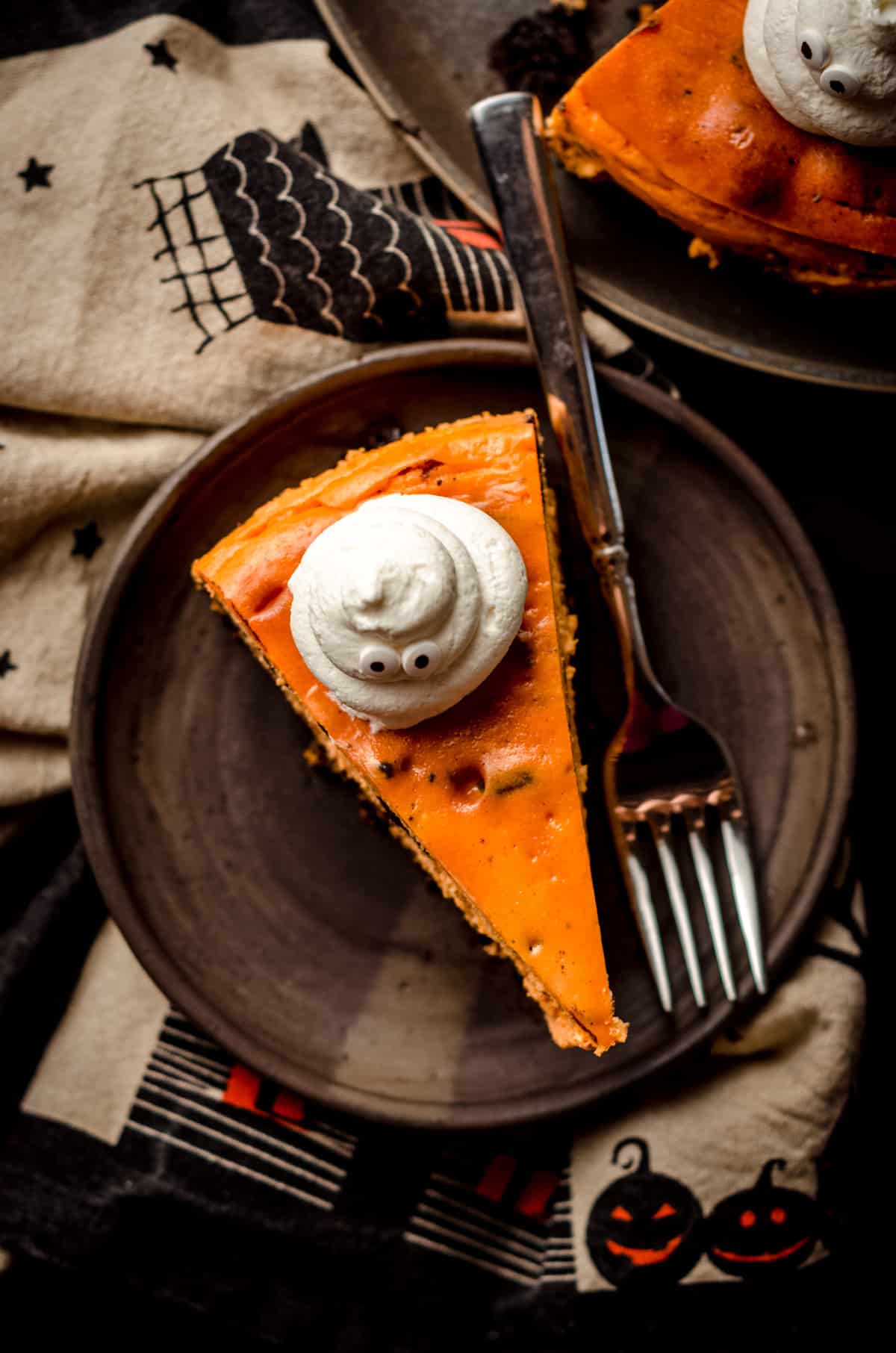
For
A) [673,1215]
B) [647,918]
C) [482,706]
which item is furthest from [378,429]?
[673,1215]

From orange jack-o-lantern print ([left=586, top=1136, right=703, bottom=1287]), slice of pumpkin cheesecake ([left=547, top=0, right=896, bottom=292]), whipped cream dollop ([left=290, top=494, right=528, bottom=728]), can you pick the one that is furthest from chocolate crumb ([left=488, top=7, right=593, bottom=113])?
orange jack-o-lantern print ([left=586, top=1136, right=703, bottom=1287])

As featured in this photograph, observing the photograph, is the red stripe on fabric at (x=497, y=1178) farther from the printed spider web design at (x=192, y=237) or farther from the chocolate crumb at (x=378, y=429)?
the printed spider web design at (x=192, y=237)

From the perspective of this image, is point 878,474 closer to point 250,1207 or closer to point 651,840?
point 651,840

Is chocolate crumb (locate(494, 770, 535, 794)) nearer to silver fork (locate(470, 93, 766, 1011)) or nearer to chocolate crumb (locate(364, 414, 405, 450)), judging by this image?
silver fork (locate(470, 93, 766, 1011))

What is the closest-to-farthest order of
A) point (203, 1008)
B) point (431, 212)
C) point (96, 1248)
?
1. point (203, 1008)
2. point (96, 1248)
3. point (431, 212)

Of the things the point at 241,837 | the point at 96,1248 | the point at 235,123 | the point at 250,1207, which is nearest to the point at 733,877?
the point at 241,837

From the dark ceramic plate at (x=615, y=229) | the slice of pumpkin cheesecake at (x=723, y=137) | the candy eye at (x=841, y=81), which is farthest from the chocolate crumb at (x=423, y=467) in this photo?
the candy eye at (x=841, y=81)

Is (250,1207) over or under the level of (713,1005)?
under
